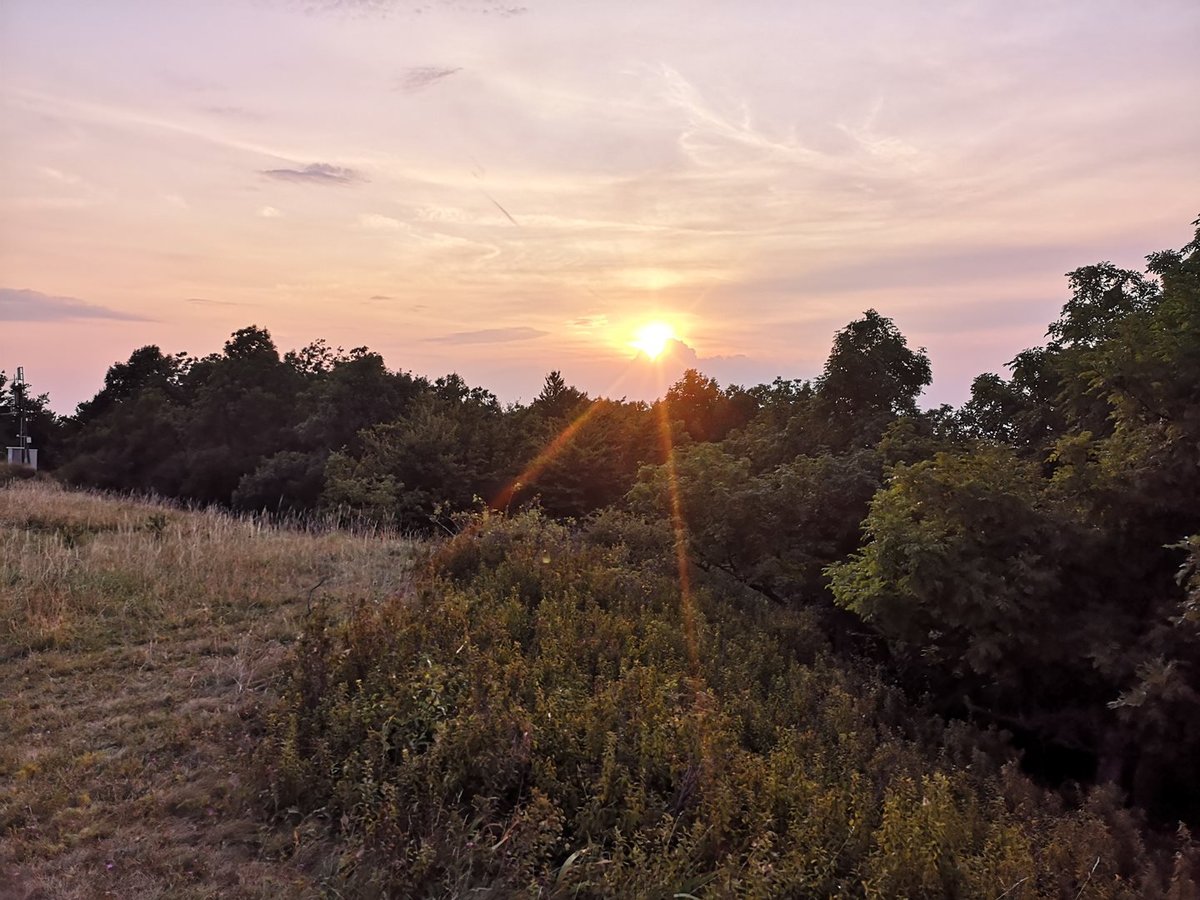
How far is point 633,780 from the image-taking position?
4098 mm

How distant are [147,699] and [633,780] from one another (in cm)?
335

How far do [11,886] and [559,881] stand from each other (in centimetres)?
228

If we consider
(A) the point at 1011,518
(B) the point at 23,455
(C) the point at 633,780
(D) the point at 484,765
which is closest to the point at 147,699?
(D) the point at 484,765

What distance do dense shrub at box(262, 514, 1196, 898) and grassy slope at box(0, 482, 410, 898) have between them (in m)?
0.39

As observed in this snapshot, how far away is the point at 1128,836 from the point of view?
14.6ft

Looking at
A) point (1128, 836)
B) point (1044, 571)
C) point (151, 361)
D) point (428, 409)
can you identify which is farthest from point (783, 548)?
point (151, 361)

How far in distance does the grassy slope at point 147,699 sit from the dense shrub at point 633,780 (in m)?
0.39

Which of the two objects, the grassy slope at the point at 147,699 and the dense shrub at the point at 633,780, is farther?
the grassy slope at the point at 147,699

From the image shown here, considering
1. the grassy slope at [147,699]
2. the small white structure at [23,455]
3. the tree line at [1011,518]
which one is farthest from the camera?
the small white structure at [23,455]

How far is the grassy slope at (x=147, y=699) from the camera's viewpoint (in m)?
3.52

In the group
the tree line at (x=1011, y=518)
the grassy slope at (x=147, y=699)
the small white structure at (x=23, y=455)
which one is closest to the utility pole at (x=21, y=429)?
the small white structure at (x=23, y=455)

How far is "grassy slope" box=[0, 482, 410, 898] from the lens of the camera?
352 centimetres

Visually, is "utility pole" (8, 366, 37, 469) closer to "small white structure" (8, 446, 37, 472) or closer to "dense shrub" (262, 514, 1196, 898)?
"small white structure" (8, 446, 37, 472)

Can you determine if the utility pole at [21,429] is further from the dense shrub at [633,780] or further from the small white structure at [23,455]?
the dense shrub at [633,780]
